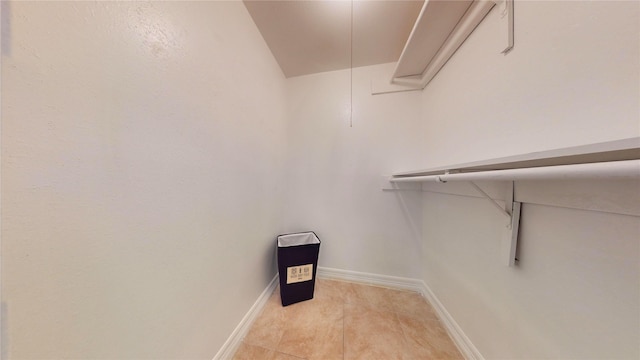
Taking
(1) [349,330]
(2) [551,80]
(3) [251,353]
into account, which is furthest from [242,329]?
(2) [551,80]

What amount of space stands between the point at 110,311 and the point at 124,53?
74 centimetres

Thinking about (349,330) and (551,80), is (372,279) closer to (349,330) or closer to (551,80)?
(349,330)

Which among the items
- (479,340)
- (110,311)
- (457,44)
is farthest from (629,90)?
(110,311)

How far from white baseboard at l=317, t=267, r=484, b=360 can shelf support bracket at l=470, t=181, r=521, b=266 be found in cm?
60

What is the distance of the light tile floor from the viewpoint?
1.01m

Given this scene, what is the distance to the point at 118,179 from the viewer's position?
1.65 ft

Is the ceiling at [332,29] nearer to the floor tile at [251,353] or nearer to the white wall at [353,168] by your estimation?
the white wall at [353,168]

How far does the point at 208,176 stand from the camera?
2.74ft

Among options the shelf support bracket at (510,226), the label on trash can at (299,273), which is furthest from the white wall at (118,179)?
the shelf support bracket at (510,226)

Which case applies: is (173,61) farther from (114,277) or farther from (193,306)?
(193,306)

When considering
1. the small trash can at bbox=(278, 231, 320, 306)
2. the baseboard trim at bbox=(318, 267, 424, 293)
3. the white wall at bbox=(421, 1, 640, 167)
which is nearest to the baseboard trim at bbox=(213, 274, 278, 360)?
the small trash can at bbox=(278, 231, 320, 306)

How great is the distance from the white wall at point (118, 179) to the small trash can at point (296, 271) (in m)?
0.39

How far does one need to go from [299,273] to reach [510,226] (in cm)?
126

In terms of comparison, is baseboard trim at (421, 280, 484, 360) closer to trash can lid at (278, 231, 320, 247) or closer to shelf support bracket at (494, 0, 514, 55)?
trash can lid at (278, 231, 320, 247)
